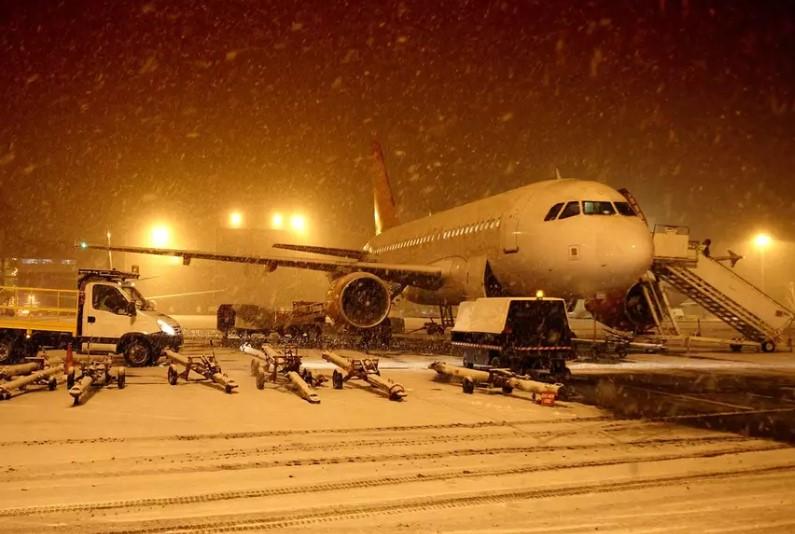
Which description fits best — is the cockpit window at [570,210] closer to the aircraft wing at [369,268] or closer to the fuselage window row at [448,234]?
the fuselage window row at [448,234]

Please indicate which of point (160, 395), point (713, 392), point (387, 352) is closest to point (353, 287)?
point (387, 352)

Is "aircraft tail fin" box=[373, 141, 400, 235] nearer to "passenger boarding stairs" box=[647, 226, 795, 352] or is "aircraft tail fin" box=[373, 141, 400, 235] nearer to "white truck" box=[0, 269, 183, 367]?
"passenger boarding stairs" box=[647, 226, 795, 352]

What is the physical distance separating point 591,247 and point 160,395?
35.2ft

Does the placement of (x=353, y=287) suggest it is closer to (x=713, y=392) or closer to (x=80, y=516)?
(x=713, y=392)

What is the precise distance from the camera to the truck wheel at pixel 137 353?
17.5 meters

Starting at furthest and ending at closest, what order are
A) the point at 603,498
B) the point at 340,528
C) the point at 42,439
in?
the point at 42,439 → the point at 603,498 → the point at 340,528

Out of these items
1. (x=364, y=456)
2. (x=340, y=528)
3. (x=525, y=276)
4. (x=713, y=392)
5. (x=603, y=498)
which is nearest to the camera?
(x=340, y=528)

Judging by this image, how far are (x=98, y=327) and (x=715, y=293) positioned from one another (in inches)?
808

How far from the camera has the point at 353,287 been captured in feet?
72.7

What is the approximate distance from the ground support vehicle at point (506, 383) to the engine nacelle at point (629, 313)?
933cm

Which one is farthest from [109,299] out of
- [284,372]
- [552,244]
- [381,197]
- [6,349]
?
[381,197]

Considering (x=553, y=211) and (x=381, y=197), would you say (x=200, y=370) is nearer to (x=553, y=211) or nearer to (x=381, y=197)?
(x=553, y=211)

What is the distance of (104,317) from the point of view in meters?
17.3

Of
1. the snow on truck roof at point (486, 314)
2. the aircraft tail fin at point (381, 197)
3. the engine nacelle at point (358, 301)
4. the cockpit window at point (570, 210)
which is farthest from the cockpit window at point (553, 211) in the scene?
the aircraft tail fin at point (381, 197)
